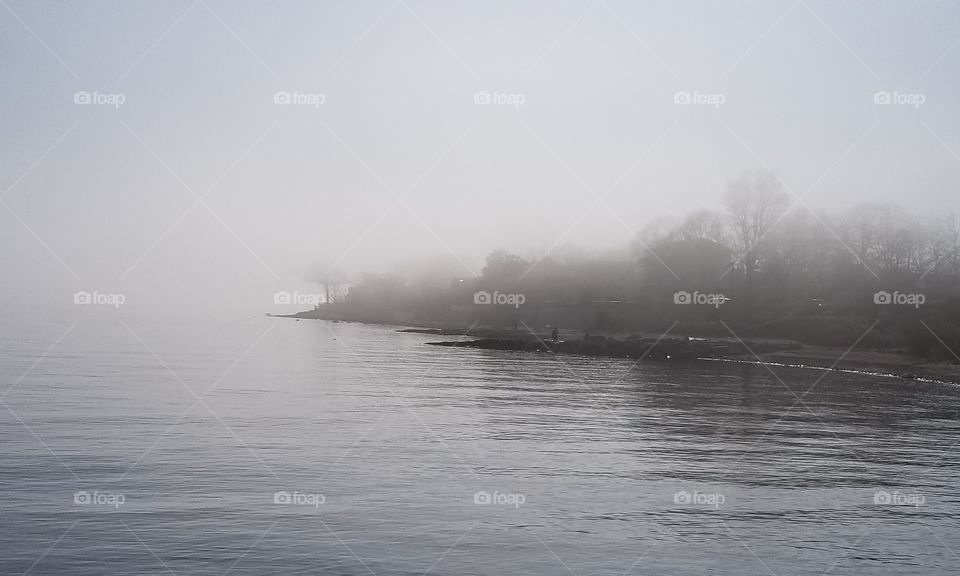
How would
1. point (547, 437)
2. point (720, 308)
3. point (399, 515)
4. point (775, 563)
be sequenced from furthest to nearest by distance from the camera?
point (720, 308) < point (547, 437) < point (399, 515) < point (775, 563)

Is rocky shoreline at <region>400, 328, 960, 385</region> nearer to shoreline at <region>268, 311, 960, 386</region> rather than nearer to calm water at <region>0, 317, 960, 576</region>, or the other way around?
shoreline at <region>268, 311, 960, 386</region>

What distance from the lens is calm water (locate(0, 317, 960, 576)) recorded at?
20547 millimetres

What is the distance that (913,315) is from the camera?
102 meters

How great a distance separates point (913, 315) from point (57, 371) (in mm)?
92974

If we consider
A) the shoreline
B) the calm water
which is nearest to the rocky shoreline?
the shoreline

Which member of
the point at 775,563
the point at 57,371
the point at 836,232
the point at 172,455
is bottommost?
the point at 775,563

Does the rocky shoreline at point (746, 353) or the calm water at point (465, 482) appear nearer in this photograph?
the calm water at point (465, 482)

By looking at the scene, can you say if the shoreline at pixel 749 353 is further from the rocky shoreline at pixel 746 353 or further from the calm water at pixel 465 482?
the calm water at pixel 465 482

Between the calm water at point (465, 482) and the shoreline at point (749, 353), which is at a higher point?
the shoreline at point (749, 353)

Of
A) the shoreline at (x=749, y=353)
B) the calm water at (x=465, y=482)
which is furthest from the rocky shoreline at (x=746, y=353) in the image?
the calm water at (x=465, y=482)

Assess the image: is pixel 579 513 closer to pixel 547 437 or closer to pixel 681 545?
pixel 681 545

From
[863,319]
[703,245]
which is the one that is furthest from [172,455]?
[703,245]

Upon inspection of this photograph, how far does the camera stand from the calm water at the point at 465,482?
2055cm

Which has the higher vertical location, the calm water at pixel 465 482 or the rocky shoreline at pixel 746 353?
the rocky shoreline at pixel 746 353
